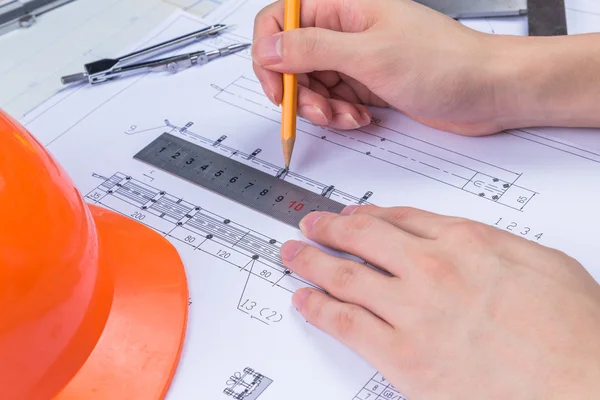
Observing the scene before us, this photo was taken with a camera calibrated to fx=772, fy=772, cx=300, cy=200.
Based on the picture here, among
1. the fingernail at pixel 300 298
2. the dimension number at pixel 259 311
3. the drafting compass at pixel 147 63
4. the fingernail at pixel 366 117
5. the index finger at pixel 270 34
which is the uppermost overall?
the index finger at pixel 270 34

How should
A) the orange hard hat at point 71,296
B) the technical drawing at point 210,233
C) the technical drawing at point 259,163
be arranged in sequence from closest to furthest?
the orange hard hat at point 71,296 < the technical drawing at point 210,233 < the technical drawing at point 259,163

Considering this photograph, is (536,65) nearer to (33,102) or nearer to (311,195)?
(311,195)

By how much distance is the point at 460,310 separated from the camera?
0.76 metres

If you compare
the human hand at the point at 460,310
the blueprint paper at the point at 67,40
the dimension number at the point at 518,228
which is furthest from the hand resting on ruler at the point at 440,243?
the blueprint paper at the point at 67,40

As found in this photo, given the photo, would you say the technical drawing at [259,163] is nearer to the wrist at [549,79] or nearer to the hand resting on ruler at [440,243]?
the hand resting on ruler at [440,243]

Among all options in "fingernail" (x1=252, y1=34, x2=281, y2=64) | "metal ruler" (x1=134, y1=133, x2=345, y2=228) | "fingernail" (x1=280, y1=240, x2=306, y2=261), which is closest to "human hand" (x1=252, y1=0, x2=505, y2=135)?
"fingernail" (x1=252, y1=34, x2=281, y2=64)

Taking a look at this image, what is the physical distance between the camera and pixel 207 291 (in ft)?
2.93

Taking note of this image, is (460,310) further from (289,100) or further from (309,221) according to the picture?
(289,100)

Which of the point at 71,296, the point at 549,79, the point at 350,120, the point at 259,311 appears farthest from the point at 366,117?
the point at 71,296

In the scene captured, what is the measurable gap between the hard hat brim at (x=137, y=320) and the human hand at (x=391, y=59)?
0.91 ft

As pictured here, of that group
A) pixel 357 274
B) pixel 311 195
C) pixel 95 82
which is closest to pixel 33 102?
pixel 95 82

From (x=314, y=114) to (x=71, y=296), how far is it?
0.45 metres

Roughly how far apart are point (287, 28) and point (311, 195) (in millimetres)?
228

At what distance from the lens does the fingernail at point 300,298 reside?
86 centimetres
